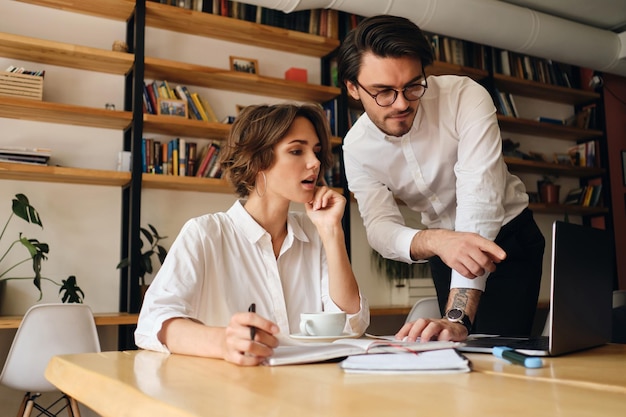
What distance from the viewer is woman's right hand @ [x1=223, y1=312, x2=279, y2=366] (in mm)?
939

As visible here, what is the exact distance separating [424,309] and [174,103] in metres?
1.98

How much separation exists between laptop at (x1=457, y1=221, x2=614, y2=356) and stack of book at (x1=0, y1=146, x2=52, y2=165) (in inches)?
113

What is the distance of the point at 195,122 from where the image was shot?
374 centimetres

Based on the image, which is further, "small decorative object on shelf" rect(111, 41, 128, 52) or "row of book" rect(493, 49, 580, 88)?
"row of book" rect(493, 49, 580, 88)

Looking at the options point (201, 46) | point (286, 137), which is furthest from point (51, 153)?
point (286, 137)

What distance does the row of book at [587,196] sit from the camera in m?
5.37

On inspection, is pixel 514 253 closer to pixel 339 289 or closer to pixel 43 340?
pixel 339 289

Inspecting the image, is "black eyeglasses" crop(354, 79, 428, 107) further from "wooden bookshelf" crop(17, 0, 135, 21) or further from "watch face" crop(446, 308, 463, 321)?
"wooden bookshelf" crop(17, 0, 135, 21)

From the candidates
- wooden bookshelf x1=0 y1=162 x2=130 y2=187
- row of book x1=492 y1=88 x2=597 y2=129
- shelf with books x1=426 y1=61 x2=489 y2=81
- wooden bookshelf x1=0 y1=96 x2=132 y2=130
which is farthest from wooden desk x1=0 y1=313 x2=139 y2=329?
row of book x1=492 y1=88 x2=597 y2=129

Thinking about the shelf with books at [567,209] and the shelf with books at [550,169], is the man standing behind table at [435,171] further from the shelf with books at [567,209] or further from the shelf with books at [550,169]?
the shelf with books at [567,209]

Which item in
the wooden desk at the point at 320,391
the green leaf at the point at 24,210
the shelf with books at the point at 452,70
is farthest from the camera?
the shelf with books at the point at 452,70

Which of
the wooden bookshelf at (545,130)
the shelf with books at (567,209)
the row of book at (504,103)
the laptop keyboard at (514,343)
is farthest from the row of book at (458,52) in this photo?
the laptop keyboard at (514,343)

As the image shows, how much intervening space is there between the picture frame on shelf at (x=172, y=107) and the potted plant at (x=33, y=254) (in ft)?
3.13

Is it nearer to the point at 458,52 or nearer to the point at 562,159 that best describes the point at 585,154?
the point at 562,159
